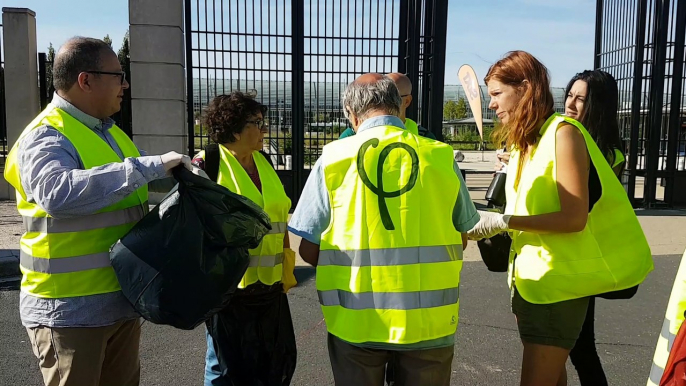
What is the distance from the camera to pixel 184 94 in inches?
315

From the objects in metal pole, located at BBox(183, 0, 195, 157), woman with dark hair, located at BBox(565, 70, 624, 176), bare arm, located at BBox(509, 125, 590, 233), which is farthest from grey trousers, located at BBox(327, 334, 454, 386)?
metal pole, located at BBox(183, 0, 195, 157)

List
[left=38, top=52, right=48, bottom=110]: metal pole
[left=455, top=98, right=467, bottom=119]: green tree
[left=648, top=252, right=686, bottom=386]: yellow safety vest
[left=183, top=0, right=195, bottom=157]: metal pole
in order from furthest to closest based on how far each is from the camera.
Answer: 1. [left=455, top=98, right=467, bottom=119]: green tree
2. [left=38, top=52, right=48, bottom=110]: metal pole
3. [left=183, top=0, right=195, bottom=157]: metal pole
4. [left=648, top=252, right=686, bottom=386]: yellow safety vest

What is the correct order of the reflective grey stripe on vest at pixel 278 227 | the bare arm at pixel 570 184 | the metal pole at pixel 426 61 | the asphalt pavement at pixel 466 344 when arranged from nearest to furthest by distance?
1. the bare arm at pixel 570 184
2. the reflective grey stripe on vest at pixel 278 227
3. the asphalt pavement at pixel 466 344
4. the metal pole at pixel 426 61

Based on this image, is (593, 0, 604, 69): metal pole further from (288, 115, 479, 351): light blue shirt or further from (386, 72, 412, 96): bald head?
(288, 115, 479, 351): light blue shirt

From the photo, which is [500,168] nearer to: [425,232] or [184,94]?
[425,232]

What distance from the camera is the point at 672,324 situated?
1.66 meters

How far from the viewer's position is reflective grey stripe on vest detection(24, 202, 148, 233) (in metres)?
2.06

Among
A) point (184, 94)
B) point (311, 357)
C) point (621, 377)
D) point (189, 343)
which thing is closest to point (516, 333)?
point (621, 377)

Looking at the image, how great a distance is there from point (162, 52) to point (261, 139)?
538 cm

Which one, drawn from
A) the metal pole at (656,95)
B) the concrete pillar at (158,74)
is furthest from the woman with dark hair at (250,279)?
the metal pole at (656,95)

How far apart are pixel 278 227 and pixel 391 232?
1.03 metres

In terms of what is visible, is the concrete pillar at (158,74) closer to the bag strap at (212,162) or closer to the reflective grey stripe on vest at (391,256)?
the bag strap at (212,162)

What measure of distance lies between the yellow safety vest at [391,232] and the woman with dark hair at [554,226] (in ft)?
1.51

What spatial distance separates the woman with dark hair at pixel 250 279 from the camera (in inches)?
106
